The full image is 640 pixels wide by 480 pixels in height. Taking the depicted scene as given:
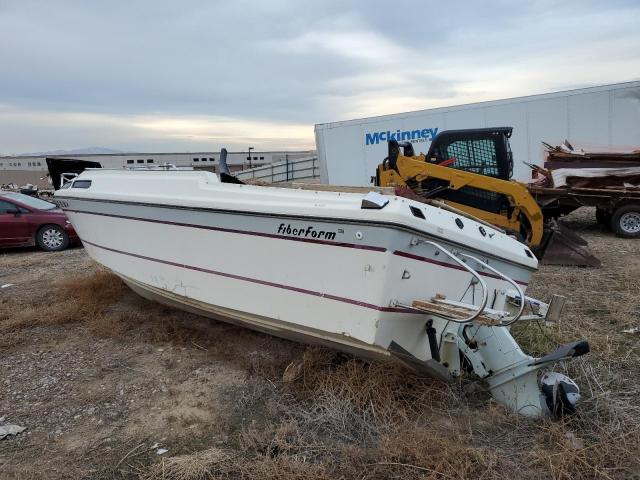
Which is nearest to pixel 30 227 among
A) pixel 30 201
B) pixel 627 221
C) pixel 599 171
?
pixel 30 201

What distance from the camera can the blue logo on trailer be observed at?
490 inches

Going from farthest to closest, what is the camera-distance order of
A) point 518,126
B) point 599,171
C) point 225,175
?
point 518,126 → point 599,171 → point 225,175

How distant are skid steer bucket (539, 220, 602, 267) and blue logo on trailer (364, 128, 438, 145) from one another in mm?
5445

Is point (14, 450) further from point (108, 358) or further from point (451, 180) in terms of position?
point (451, 180)

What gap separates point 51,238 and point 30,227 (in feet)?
1.39

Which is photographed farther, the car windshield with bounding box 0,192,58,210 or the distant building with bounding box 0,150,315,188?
the distant building with bounding box 0,150,315,188

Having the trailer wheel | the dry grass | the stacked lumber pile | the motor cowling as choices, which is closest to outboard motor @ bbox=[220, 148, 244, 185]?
the dry grass

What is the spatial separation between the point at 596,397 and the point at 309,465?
1832 mm

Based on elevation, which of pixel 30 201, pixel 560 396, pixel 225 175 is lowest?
pixel 560 396

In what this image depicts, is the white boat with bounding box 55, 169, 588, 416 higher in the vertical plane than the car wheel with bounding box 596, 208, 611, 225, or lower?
higher

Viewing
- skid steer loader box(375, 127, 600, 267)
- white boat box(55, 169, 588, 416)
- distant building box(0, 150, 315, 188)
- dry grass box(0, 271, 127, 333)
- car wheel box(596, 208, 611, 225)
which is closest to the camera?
white boat box(55, 169, 588, 416)

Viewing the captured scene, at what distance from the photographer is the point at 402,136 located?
12.8 metres

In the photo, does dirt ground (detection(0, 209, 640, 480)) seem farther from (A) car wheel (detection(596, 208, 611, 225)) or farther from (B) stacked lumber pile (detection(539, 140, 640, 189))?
(A) car wheel (detection(596, 208, 611, 225))

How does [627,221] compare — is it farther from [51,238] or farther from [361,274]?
[51,238]
